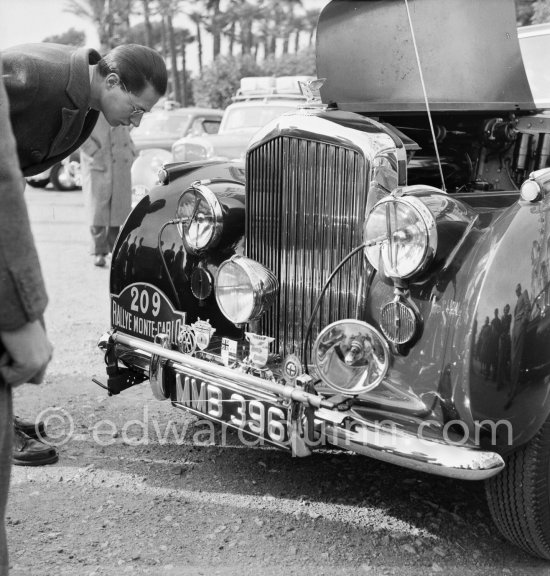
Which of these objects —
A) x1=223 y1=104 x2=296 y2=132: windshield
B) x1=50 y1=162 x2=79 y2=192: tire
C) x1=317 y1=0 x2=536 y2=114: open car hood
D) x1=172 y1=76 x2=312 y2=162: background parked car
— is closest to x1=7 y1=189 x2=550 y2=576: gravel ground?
x1=317 y1=0 x2=536 y2=114: open car hood

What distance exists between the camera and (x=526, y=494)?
229cm

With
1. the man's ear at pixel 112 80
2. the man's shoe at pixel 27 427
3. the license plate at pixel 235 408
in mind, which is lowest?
the man's shoe at pixel 27 427

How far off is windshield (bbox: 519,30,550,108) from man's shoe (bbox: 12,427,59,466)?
10.0 ft

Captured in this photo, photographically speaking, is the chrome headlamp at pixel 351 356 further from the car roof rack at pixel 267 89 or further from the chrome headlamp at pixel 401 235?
the car roof rack at pixel 267 89

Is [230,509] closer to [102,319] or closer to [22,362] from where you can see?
[22,362]

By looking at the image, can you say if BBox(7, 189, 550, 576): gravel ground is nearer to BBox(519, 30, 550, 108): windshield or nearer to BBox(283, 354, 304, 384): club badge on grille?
BBox(283, 354, 304, 384): club badge on grille

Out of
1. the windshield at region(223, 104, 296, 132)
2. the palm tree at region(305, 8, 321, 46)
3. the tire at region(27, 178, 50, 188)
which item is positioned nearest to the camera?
the windshield at region(223, 104, 296, 132)

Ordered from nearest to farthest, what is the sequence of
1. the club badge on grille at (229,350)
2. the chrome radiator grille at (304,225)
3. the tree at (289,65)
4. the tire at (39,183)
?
the chrome radiator grille at (304,225) → the club badge on grille at (229,350) → the tire at (39,183) → the tree at (289,65)

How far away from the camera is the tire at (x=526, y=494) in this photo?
228 centimetres

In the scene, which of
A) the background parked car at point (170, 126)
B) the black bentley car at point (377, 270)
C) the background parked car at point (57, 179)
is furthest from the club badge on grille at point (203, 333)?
the background parked car at point (57, 179)

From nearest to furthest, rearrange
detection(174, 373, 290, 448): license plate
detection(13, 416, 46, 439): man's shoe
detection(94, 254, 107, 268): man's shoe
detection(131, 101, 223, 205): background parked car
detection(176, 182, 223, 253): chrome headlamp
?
detection(174, 373, 290, 448): license plate
detection(176, 182, 223, 253): chrome headlamp
detection(13, 416, 46, 439): man's shoe
detection(94, 254, 107, 268): man's shoe
detection(131, 101, 223, 205): background parked car

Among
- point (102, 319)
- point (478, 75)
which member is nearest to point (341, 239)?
point (478, 75)

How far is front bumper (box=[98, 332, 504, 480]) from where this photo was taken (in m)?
2.10

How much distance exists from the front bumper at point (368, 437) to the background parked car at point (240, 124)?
22.6 ft
